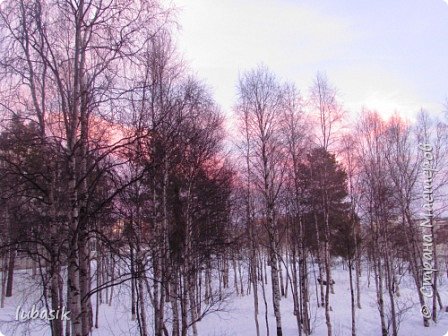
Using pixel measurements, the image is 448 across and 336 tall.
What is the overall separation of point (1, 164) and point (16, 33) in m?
2.14

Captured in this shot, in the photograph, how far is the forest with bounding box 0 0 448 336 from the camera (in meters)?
5.81

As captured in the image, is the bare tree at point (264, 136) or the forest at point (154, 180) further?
the bare tree at point (264, 136)

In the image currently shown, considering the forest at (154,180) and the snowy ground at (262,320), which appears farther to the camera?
the snowy ground at (262,320)

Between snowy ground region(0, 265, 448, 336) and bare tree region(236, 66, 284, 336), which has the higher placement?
bare tree region(236, 66, 284, 336)

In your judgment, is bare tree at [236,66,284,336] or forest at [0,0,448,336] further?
bare tree at [236,66,284,336]

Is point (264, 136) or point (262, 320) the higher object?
point (264, 136)

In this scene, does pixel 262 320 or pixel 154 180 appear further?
pixel 262 320

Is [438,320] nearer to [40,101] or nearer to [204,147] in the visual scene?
[204,147]

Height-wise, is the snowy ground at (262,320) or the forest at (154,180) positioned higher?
the forest at (154,180)

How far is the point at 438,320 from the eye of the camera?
17.2 meters

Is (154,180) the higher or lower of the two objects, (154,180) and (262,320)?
the higher

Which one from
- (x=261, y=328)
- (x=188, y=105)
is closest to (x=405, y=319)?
(x=261, y=328)

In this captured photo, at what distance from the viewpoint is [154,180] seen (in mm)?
9617

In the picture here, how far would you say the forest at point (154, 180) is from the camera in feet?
19.1
